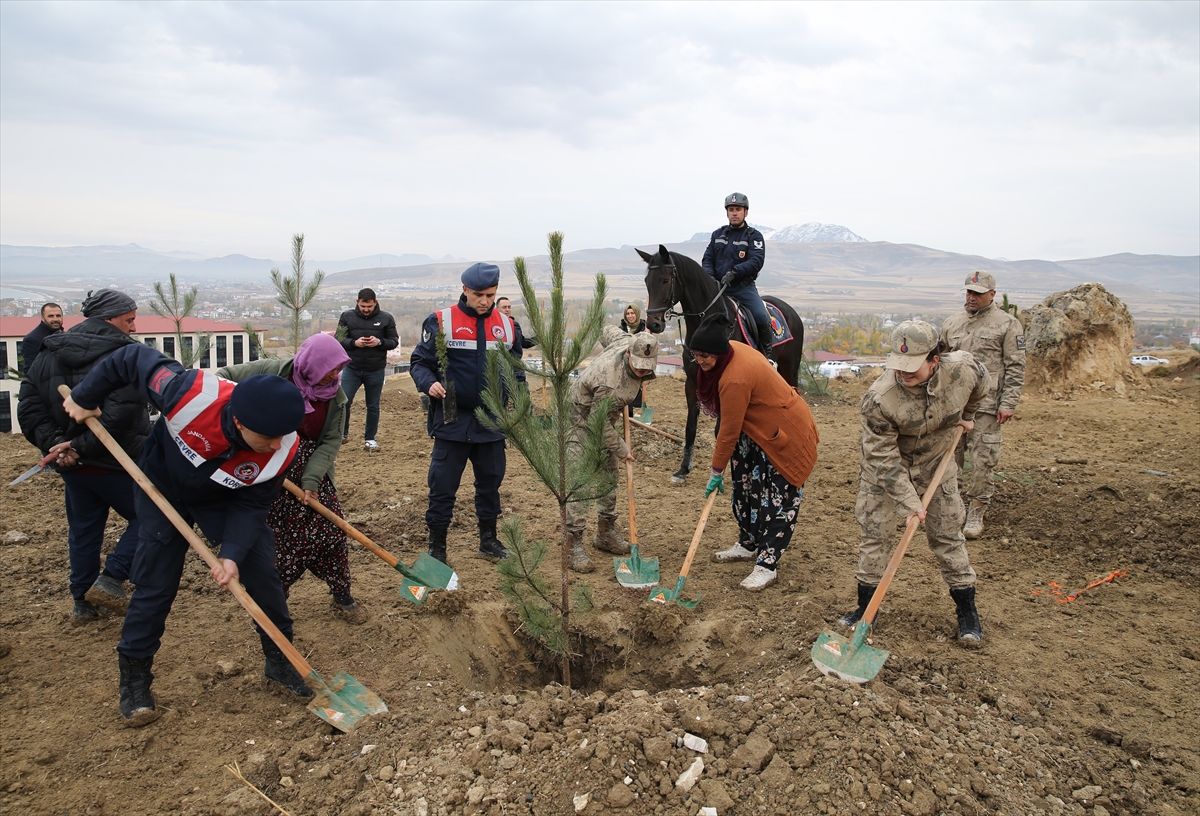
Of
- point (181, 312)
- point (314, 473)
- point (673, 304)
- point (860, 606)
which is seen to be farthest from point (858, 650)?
point (181, 312)

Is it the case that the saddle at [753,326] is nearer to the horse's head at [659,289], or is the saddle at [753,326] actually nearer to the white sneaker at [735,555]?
the horse's head at [659,289]

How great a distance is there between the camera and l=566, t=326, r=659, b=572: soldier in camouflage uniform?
4.23 m

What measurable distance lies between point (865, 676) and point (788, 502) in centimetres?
141

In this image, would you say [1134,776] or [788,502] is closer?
[1134,776]

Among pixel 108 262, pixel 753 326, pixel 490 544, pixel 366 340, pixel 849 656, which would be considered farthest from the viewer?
pixel 108 262

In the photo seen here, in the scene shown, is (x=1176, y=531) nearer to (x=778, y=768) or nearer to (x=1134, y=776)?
(x=1134, y=776)

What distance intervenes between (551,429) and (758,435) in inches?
57.9

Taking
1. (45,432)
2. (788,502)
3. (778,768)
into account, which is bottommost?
(778,768)

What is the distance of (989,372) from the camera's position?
5207mm

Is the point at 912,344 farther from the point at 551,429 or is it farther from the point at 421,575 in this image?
the point at 421,575

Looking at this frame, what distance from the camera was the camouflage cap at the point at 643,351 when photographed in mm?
4160

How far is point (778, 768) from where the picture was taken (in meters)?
2.46

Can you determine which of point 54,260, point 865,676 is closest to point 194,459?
point 865,676

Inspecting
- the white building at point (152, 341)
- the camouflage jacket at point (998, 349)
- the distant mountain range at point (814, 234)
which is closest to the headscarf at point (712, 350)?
the camouflage jacket at point (998, 349)
